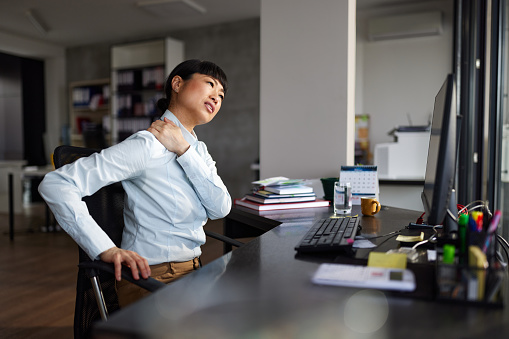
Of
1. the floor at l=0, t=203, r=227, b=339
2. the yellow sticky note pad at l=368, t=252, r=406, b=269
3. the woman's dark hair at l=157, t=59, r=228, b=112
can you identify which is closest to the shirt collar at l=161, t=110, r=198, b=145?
the woman's dark hair at l=157, t=59, r=228, b=112

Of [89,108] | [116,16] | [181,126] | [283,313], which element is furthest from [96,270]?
[89,108]

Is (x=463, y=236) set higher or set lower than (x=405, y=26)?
lower

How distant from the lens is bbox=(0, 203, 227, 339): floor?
8.79ft

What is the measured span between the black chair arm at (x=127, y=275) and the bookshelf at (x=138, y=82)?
5.88 meters

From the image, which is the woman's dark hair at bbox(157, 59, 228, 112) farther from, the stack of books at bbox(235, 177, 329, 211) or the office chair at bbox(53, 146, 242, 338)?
the stack of books at bbox(235, 177, 329, 211)

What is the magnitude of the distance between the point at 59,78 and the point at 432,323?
8.81m

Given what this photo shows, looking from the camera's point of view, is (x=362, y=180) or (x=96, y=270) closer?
(x=96, y=270)

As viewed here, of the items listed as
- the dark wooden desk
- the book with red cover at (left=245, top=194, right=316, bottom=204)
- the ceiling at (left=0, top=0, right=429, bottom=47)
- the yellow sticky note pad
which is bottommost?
the dark wooden desk

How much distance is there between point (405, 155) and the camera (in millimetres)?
3727

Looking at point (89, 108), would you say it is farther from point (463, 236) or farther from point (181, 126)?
point (463, 236)

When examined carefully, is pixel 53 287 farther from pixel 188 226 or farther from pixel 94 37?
pixel 94 37

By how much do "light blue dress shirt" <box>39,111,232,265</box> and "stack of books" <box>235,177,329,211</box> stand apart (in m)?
0.42

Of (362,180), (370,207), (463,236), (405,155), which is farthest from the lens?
(405,155)

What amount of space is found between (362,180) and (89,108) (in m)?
6.71
